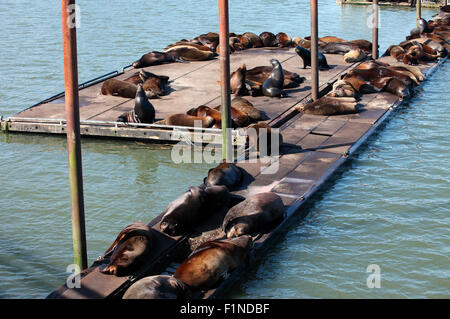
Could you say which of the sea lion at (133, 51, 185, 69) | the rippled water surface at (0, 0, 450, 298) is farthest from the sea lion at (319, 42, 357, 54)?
the sea lion at (133, 51, 185, 69)

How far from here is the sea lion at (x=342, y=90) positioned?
13227 millimetres

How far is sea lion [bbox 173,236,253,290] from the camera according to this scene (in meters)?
6.39

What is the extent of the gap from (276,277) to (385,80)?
8529mm

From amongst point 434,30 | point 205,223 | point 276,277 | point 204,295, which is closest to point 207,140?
point 205,223

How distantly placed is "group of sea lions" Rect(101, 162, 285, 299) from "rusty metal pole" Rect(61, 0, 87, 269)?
0.44 metres

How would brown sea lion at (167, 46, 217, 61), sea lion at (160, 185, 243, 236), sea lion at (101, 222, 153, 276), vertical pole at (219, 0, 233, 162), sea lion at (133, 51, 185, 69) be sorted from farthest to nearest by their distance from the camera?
brown sea lion at (167, 46, 217, 61), sea lion at (133, 51, 185, 69), vertical pole at (219, 0, 233, 162), sea lion at (160, 185, 243, 236), sea lion at (101, 222, 153, 276)

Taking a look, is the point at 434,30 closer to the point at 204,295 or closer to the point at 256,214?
the point at 256,214

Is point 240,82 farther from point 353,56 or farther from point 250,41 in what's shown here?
point 250,41

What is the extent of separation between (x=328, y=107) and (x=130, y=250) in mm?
6638

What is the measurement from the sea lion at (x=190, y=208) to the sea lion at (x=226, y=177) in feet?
1.60

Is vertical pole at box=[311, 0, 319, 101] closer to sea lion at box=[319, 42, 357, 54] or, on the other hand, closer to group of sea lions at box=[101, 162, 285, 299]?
group of sea lions at box=[101, 162, 285, 299]

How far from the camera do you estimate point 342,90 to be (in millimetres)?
13281

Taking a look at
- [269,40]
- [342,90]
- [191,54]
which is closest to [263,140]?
[342,90]

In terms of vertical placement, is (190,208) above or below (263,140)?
below
